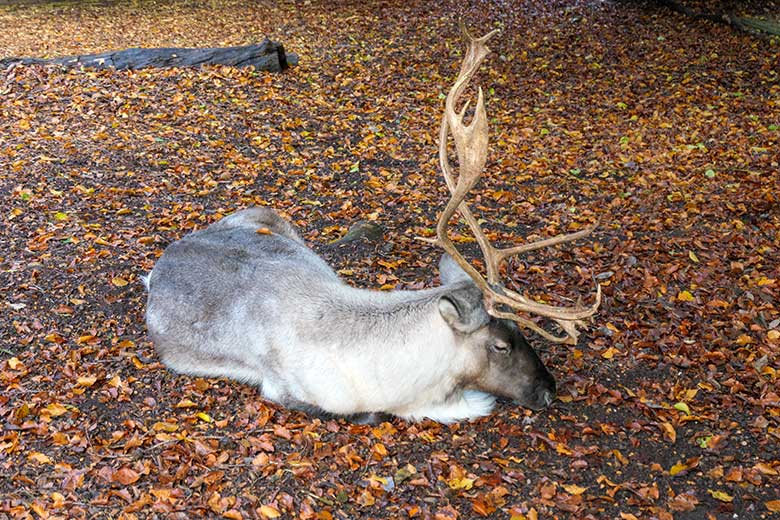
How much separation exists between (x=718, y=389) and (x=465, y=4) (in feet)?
43.2

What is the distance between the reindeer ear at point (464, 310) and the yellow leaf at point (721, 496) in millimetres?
1666

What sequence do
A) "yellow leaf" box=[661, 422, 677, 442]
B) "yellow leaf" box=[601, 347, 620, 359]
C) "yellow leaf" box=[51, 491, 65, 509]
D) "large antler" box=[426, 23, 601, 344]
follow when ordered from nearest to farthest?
"yellow leaf" box=[51, 491, 65, 509] → "large antler" box=[426, 23, 601, 344] → "yellow leaf" box=[661, 422, 677, 442] → "yellow leaf" box=[601, 347, 620, 359]

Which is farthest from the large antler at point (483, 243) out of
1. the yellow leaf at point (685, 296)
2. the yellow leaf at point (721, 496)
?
the yellow leaf at point (685, 296)

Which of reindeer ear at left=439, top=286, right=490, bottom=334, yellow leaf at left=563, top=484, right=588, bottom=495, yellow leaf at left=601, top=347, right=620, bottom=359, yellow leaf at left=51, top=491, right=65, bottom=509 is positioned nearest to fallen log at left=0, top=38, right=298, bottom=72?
yellow leaf at left=601, top=347, right=620, bottom=359

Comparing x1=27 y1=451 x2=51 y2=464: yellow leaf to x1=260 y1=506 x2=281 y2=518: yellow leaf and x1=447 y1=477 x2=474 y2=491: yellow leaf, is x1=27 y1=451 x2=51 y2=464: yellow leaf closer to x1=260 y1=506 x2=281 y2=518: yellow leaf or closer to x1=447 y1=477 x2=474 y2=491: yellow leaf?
x1=260 y1=506 x2=281 y2=518: yellow leaf

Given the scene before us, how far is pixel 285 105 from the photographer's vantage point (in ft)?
37.1

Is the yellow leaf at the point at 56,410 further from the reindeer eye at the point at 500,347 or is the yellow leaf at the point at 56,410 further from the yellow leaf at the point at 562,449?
the yellow leaf at the point at 562,449

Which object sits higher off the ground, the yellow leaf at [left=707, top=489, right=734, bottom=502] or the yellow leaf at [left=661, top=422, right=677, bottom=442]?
the yellow leaf at [left=661, top=422, right=677, bottom=442]

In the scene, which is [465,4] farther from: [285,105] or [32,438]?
[32,438]

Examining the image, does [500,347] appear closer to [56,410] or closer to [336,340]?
[336,340]

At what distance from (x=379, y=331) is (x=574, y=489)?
1.52 metres

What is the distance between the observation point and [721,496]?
4.73 m

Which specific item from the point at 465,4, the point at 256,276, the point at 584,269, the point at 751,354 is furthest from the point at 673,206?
the point at 465,4

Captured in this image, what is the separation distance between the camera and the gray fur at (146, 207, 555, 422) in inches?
201
